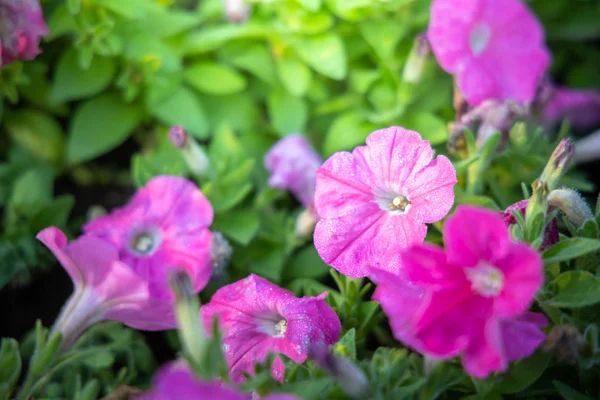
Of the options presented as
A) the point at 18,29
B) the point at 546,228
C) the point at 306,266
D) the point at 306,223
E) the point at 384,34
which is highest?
the point at 18,29

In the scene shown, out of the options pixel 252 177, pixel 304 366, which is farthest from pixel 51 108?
pixel 304 366

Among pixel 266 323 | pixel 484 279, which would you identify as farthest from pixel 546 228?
pixel 266 323

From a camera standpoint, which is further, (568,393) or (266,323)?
(266,323)

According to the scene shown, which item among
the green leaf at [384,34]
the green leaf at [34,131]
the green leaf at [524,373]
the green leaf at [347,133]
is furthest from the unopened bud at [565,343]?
the green leaf at [34,131]

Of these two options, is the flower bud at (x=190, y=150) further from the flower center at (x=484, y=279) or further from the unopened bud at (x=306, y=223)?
the flower center at (x=484, y=279)

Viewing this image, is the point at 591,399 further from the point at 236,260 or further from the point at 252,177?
the point at 252,177

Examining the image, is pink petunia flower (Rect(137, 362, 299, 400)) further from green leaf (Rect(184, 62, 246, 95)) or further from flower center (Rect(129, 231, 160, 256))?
green leaf (Rect(184, 62, 246, 95))

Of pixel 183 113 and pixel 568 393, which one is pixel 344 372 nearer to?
pixel 568 393
